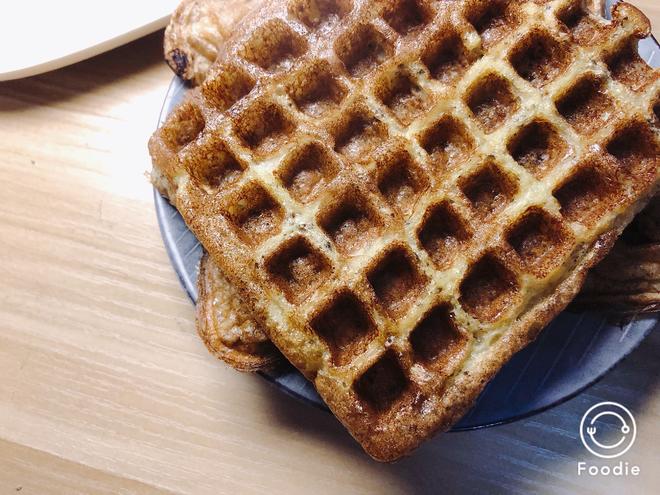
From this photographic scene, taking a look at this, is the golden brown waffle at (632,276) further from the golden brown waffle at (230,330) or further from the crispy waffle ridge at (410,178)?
the golden brown waffle at (230,330)

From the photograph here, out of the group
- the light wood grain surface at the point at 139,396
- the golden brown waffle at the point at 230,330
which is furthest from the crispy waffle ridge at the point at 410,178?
the light wood grain surface at the point at 139,396

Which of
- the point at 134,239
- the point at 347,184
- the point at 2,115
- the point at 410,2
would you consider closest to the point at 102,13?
the point at 2,115

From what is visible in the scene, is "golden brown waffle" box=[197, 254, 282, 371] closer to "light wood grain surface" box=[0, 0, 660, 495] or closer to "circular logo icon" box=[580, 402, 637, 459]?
"light wood grain surface" box=[0, 0, 660, 495]

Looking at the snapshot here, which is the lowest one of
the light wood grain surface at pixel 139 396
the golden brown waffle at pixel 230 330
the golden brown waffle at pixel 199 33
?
the light wood grain surface at pixel 139 396

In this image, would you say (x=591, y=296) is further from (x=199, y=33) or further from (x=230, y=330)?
(x=199, y=33)

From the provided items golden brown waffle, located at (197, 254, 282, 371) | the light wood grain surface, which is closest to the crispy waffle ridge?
golden brown waffle, located at (197, 254, 282, 371)

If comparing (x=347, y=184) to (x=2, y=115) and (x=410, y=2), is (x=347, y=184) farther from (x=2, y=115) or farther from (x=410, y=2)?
(x=2, y=115)
